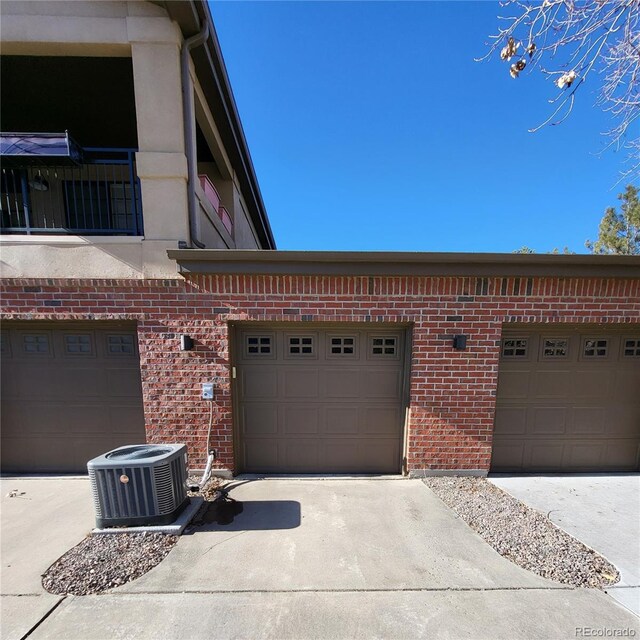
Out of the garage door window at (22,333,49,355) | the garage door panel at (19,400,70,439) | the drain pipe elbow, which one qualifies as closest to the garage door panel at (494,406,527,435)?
the drain pipe elbow

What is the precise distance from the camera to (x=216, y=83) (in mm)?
4340

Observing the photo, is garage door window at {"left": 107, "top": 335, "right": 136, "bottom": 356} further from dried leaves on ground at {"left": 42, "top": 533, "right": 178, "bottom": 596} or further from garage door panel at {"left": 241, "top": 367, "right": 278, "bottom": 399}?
dried leaves on ground at {"left": 42, "top": 533, "right": 178, "bottom": 596}

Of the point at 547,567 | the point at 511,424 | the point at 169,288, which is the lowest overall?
the point at 547,567

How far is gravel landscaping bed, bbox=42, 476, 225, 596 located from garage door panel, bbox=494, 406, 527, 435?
162 inches

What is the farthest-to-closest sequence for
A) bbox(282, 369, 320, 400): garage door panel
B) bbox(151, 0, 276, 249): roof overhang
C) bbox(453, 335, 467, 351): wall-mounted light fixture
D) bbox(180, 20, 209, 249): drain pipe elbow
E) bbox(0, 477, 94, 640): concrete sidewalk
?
bbox(282, 369, 320, 400): garage door panel → bbox(453, 335, 467, 351): wall-mounted light fixture → bbox(180, 20, 209, 249): drain pipe elbow → bbox(151, 0, 276, 249): roof overhang → bbox(0, 477, 94, 640): concrete sidewalk

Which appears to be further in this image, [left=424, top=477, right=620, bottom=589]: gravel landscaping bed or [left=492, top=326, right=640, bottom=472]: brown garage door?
[left=492, top=326, right=640, bottom=472]: brown garage door

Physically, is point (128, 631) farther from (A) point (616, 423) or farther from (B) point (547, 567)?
(A) point (616, 423)

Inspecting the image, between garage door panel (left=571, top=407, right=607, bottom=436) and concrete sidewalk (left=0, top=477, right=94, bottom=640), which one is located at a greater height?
garage door panel (left=571, top=407, right=607, bottom=436)

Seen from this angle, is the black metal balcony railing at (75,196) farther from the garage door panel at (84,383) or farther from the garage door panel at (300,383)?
the garage door panel at (300,383)

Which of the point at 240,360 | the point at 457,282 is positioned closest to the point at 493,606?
the point at 457,282

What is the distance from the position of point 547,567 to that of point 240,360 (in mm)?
3639

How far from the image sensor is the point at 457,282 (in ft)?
12.1

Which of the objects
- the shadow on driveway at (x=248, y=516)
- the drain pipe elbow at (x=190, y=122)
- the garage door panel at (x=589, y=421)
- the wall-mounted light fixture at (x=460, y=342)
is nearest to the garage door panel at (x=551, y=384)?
the garage door panel at (x=589, y=421)

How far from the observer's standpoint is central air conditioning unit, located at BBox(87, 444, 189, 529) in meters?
2.76
